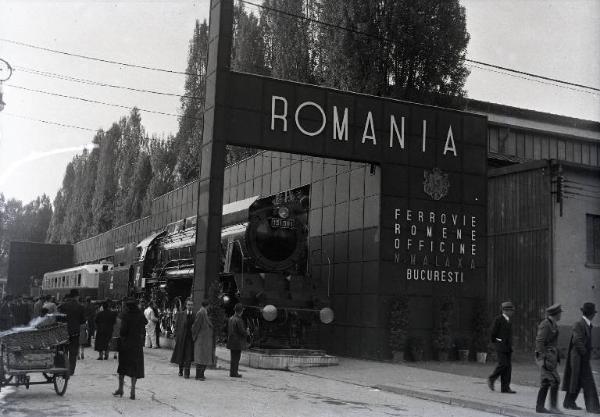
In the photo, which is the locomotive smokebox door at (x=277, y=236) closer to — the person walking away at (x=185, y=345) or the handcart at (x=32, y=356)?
the person walking away at (x=185, y=345)

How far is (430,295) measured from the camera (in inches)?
805

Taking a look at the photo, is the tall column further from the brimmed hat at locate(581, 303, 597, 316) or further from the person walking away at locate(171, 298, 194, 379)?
the brimmed hat at locate(581, 303, 597, 316)

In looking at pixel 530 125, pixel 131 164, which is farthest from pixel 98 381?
pixel 131 164

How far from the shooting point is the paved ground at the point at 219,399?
947cm

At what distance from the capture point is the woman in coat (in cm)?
1366

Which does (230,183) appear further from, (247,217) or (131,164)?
(131,164)

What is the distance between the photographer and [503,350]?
41.7ft

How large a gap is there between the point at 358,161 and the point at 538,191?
264 inches

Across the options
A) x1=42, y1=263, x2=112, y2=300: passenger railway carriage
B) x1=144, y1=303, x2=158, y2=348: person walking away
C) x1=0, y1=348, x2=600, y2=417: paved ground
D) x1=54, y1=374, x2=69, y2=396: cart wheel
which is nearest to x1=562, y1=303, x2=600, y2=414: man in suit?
x1=0, y1=348, x2=600, y2=417: paved ground

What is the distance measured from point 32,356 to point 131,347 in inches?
58.5

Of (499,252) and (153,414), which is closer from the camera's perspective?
(153,414)

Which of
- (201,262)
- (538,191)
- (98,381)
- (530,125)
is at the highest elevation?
(530,125)

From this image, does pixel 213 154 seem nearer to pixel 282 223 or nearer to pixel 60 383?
pixel 282 223

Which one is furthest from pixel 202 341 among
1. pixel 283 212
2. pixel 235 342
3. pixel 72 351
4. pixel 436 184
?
pixel 436 184
